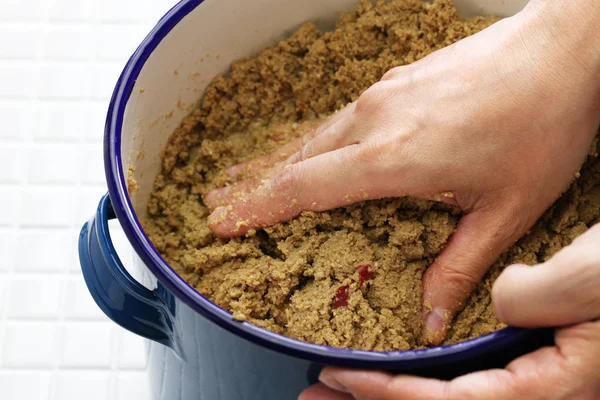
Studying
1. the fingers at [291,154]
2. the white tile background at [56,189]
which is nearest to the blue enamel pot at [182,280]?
the fingers at [291,154]

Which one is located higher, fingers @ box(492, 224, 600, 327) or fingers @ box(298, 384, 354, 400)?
fingers @ box(492, 224, 600, 327)

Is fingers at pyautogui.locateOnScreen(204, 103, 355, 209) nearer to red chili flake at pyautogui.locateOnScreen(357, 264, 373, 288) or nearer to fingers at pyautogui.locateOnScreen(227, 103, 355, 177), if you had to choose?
fingers at pyautogui.locateOnScreen(227, 103, 355, 177)

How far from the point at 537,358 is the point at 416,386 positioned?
120mm

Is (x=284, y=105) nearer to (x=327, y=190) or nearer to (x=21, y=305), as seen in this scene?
(x=327, y=190)

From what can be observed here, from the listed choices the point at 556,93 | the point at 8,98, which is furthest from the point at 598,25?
the point at 8,98

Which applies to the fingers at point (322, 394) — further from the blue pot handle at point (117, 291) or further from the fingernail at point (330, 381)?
the blue pot handle at point (117, 291)

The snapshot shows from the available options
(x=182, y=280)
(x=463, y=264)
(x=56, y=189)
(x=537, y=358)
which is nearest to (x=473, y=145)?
(x=463, y=264)

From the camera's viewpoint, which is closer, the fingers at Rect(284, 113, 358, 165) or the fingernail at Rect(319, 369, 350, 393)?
the fingernail at Rect(319, 369, 350, 393)

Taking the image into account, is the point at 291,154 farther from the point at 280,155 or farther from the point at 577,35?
the point at 577,35

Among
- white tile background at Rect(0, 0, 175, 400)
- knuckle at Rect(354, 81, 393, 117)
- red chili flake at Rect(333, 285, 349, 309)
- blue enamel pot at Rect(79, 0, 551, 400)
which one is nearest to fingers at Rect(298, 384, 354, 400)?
blue enamel pot at Rect(79, 0, 551, 400)

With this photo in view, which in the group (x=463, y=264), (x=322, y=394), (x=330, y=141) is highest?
(x=330, y=141)

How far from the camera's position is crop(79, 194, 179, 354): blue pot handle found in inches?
30.7

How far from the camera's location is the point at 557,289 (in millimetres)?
668

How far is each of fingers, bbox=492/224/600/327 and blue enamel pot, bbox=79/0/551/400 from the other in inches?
1.1
